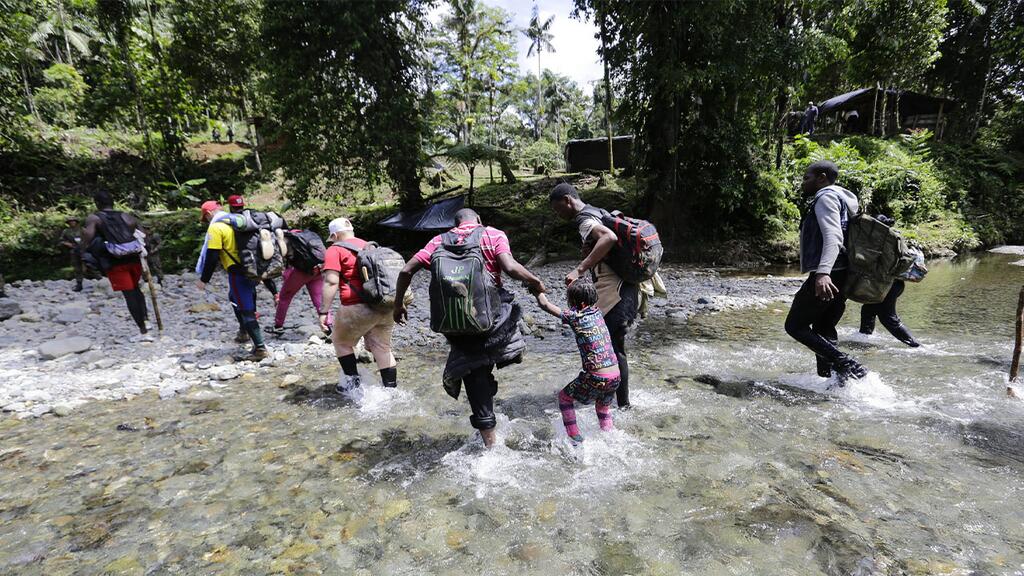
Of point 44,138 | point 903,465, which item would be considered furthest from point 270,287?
point 44,138

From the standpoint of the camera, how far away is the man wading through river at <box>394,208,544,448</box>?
127 inches

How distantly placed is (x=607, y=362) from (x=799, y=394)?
2488mm

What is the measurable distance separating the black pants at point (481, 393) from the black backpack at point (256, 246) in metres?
3.72

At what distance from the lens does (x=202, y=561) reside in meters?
2.71

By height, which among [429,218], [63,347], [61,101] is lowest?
[63,347]

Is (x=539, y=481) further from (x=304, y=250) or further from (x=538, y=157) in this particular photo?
(x=538, y=157)

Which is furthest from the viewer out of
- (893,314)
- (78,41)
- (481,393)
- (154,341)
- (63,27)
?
(78,41)

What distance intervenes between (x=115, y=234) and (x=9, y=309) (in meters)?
4.05

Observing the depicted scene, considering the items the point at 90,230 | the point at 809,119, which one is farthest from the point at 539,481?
the point at 809,119

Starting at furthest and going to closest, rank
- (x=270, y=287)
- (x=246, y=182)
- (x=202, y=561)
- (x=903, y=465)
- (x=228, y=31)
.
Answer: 1. (x=246, y=182)
2. (x=228, y=31)
3. (x=270, y=287)
4. (x=903, y=465)
5. (x=202, y=561)

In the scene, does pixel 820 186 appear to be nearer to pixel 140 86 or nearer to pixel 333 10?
pixel 333 10

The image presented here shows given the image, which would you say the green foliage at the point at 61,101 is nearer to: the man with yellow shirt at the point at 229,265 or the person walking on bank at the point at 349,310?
→ the man with yellow shirt at the point at 229,265

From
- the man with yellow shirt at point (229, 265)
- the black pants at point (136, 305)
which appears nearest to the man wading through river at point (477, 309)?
the man with yellow shirt at point (229, 265)

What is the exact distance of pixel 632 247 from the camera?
4012 mm
